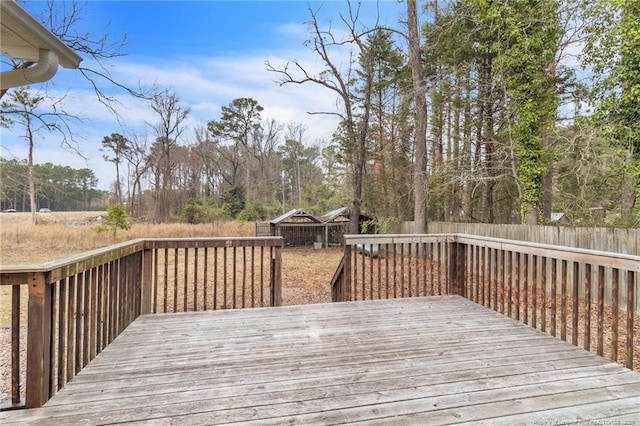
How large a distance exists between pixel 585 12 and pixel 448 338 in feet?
29.2

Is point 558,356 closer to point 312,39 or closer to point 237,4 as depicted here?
point 237,4

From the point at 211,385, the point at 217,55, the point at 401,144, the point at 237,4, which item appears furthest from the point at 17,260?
the point at 401,144

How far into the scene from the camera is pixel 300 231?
59.5 feet

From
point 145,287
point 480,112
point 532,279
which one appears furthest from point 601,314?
point 480,112

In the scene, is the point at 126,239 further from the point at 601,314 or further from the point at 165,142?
the point at 601,314

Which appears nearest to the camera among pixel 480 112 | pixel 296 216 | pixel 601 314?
pixel 601 314

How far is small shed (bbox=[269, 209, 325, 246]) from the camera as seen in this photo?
17688 millimetres

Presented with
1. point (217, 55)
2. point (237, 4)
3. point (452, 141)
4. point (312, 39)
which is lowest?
point (452, 141)

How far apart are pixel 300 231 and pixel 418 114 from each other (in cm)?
936

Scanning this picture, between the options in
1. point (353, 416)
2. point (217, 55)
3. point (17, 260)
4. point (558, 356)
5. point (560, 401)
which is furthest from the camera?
point (217, 55)

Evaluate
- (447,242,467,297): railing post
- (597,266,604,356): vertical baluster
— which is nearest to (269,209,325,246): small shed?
(447,242,467,297): railing post

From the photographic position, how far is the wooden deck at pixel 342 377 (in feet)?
5.86

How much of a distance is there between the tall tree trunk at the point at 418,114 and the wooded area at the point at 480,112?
0.06 meters

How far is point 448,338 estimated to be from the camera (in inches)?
113
